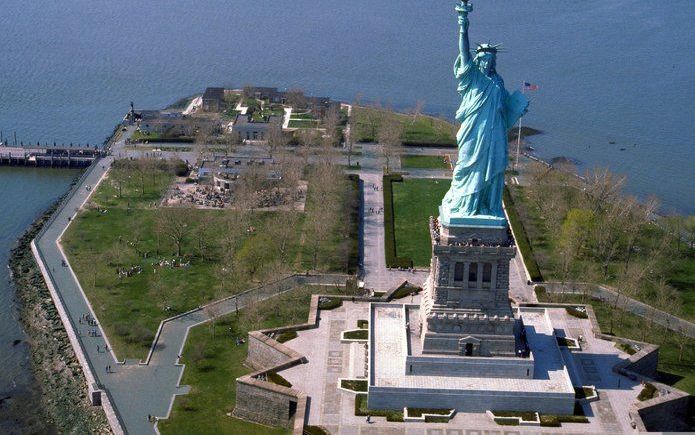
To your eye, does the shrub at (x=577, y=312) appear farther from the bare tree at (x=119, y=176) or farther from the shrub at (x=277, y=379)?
the bare tree at (x=119, y=176)

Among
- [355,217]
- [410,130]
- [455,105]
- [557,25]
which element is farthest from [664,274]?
[557,25]

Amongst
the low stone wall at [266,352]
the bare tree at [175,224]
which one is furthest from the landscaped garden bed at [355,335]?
the bare tree at [175,224]

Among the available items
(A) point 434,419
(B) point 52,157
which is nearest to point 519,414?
(A) point 434,419

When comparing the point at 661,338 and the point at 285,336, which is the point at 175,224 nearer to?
the point at 285,336

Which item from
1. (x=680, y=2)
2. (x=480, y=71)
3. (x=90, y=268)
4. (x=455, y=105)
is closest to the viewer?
(x=480, y=71)

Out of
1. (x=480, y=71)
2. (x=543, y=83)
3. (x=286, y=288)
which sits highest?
(x=480, y=71)

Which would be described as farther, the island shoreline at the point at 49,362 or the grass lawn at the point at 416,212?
the grass lawn at the point at 416,212

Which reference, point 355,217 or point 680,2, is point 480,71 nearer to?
point 355,217
